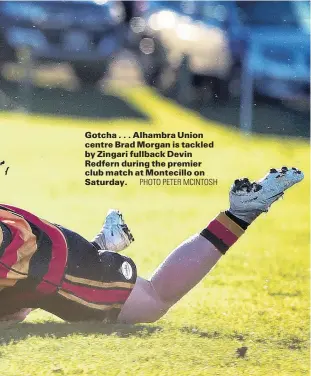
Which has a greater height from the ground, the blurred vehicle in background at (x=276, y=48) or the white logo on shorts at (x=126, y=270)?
the blurred vehicle in background at (x=276, y=48)

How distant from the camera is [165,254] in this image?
3885mm

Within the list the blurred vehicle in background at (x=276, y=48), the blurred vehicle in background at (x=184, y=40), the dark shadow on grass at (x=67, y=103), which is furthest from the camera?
the blurred vehicle in background at (x=184, y=40)

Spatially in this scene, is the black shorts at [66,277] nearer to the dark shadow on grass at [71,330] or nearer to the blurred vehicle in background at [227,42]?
the dark shadow on grass at [71,330]

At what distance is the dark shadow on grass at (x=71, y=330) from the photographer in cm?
284

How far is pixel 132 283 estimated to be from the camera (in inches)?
115

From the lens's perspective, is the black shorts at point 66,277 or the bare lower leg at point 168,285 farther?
the bare lower leg at point 168,285

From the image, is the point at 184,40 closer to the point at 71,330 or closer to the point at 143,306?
the point at 143,306

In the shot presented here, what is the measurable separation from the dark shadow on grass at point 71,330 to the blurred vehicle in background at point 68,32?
181 inches

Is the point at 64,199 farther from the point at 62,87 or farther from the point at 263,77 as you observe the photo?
the point at 263,77

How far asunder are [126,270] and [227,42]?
6.24 metres

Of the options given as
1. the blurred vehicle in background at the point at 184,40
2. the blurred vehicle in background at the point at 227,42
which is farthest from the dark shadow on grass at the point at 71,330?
the blurred vehicle in background at the point at 184,40

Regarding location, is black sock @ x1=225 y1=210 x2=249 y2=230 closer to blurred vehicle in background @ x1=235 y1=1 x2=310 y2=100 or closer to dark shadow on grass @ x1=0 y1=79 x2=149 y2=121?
dark shadow on grass @ x1=0 y1=79 x2=149 y2=121

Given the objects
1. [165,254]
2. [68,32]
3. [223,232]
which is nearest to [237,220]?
[223,232]

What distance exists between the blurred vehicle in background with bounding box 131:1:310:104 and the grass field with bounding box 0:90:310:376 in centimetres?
147
